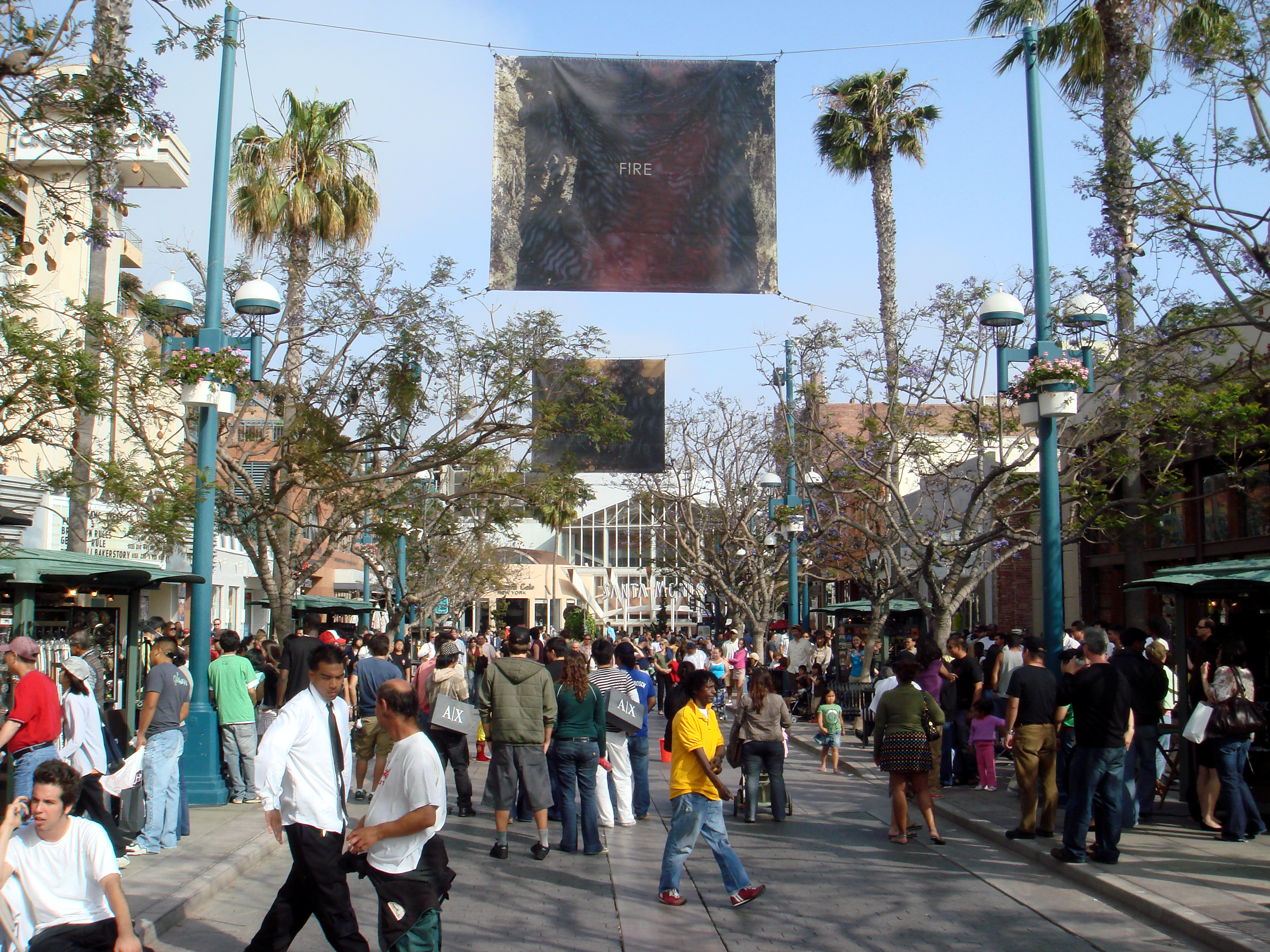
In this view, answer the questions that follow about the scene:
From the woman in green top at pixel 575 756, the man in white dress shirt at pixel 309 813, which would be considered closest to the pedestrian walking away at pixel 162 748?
the woman in green top at pixel 575 756

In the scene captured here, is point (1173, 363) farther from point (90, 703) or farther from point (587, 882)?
point (90, 703)

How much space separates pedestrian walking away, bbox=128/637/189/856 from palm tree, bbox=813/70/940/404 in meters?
20.2

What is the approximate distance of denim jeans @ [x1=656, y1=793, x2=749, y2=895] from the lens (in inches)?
318

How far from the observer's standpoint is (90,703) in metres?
8.99

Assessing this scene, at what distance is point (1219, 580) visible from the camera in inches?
421

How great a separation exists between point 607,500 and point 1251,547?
6239cm

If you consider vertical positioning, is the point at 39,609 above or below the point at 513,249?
below

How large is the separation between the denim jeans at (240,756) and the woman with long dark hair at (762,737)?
17.0ft

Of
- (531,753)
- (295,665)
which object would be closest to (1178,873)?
(531,753)

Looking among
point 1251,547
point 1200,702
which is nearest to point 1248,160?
point 1200,702

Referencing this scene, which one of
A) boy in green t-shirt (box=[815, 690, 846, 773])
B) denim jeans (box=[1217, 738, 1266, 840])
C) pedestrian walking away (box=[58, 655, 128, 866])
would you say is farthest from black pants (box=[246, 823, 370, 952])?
boy in green t-shirt (box=[815, 690, 846, 773])

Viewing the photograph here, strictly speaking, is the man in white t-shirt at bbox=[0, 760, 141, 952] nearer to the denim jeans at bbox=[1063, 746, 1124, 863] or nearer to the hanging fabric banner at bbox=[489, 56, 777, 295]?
the denim jeans at bbox=[1063, 746, 1124, 863]

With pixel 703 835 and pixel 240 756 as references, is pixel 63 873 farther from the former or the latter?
pixel 240 756

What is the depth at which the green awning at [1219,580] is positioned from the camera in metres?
10.6
